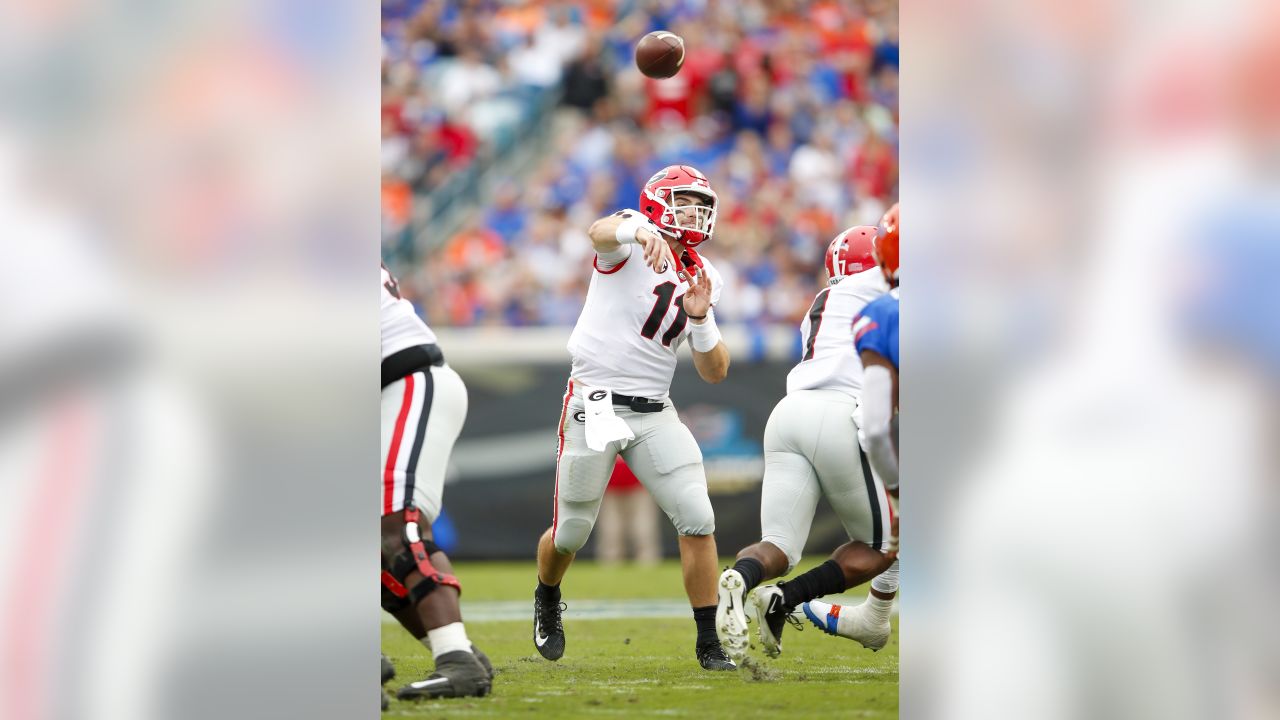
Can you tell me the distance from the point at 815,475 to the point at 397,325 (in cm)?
175

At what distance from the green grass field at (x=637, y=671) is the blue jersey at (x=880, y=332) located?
3.43 feet

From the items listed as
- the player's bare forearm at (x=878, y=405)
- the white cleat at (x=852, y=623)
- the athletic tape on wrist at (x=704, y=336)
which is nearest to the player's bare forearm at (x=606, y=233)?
the athletic tape on wrist at (x=704, y=336)

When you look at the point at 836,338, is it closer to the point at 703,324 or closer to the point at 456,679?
the point at 703,324

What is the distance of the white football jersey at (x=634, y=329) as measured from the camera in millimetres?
5480

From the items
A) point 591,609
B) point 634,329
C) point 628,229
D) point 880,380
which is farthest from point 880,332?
point 591,609

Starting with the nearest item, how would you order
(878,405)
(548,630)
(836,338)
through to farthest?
1. (878,405)
2. (836,338)
3. (548,630)

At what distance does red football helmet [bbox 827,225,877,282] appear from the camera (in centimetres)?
572

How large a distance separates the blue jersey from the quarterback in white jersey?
128cm

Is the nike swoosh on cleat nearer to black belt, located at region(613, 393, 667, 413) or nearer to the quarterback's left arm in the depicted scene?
black belt, located at region(613, 393, 667, 413)

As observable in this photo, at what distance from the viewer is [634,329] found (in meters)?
5.51

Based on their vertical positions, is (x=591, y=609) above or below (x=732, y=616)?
below
